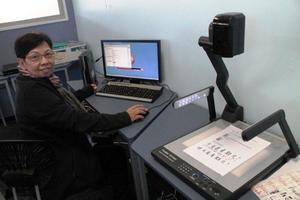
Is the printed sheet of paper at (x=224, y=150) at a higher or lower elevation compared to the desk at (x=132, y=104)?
higher

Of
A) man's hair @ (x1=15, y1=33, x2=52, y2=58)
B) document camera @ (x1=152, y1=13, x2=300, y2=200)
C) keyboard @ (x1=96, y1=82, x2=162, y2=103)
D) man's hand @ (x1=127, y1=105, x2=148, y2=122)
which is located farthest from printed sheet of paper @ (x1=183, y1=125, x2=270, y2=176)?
man's hair @ (x1=15, y1=33, x2=52, y2=58)

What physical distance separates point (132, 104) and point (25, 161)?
0.77 m

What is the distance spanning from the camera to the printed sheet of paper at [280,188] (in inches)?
37.9

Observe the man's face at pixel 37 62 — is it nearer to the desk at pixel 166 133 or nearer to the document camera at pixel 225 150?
the desk at pixel 166 133

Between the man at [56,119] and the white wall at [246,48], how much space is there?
48 centimetres

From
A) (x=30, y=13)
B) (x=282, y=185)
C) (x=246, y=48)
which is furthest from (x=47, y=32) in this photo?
(x=282, y=185)

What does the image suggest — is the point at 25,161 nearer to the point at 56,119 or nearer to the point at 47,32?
the point at 56,119

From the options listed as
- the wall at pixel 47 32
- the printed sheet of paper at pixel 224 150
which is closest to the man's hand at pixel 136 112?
the printed sheet of paper at pixel 224 150

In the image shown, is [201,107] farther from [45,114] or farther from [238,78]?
[45,114]

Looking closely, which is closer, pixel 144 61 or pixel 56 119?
pixel 56 119

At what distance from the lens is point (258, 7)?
1.27 metres

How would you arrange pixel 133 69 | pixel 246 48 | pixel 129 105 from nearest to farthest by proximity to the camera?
1. pixel 246 48
2. pixel 129 105
3. pixel 133 69

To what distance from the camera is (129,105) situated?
1.92m

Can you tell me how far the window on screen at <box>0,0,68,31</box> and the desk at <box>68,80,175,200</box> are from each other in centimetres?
196
